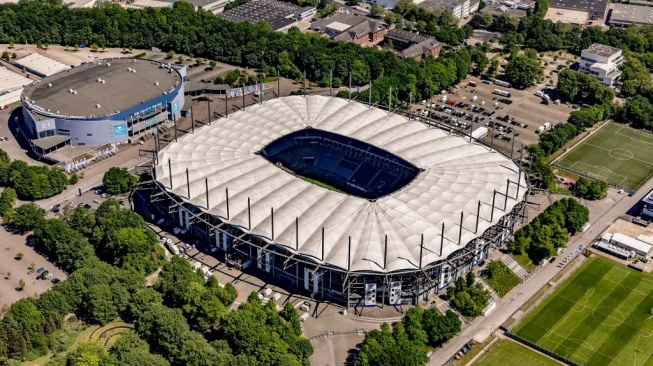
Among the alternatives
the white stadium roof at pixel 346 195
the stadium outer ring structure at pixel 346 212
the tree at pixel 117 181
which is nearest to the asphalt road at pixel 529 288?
the stadium outer ring structure at pixel 346 212

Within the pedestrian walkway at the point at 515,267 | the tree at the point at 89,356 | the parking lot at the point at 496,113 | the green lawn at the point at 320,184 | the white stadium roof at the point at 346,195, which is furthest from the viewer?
the parking lot at the point at 496,113

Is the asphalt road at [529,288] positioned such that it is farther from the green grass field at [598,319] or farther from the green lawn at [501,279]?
the green grass field at [598,319]

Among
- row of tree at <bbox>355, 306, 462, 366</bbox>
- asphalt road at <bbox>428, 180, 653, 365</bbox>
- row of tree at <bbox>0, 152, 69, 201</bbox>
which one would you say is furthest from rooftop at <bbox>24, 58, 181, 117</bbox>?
asphalt road at <bbox>428, 180, 653, 365</bbox>

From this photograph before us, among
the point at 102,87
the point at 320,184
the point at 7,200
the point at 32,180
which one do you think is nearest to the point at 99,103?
the point at 102,87

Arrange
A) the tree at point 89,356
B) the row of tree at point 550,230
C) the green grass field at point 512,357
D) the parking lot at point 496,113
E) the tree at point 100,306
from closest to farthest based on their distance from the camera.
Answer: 1. the tree at point 89,356
2. the green grass field at point 512,357
3. the tree at point 100,306
4. the row of tree at point 550,230
5. the parking lot at point 496,113

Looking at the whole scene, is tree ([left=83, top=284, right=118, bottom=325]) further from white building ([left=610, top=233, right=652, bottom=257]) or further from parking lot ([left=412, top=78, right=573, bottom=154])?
white building ([left=610, top=233, right=652, bottom=257])

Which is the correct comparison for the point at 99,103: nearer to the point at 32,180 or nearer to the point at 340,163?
the point at 32,180
